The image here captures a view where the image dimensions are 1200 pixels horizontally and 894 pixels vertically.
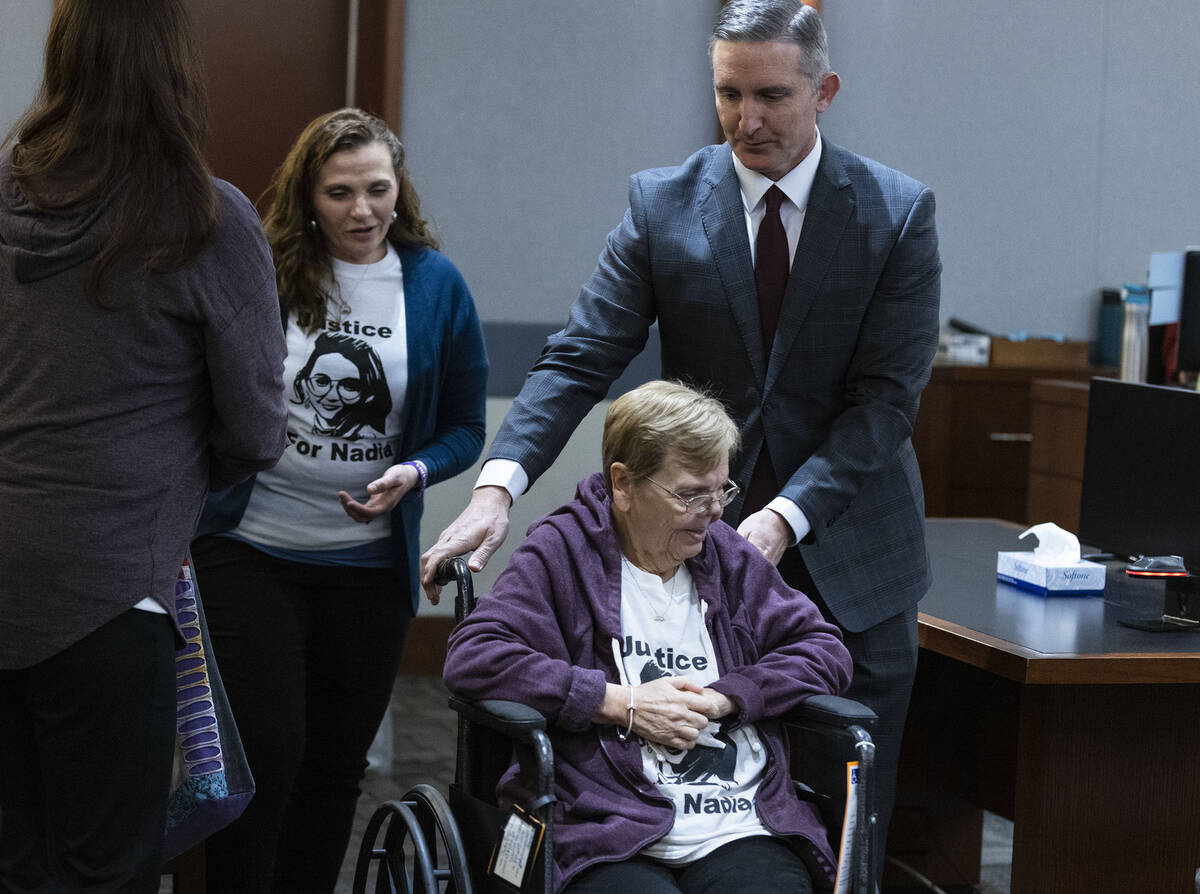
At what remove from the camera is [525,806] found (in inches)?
73.6

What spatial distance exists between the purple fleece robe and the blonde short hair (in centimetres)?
11

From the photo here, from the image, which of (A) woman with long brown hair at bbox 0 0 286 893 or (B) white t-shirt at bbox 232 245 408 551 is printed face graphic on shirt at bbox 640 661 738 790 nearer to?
(A) woman with long brown hair at bbox 0 0 286 893

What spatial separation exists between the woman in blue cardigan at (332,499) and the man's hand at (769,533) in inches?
25.5

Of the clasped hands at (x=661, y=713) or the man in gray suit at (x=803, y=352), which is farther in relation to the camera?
the man in gray suit at (x=803, y=352)

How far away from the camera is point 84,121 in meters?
1.69

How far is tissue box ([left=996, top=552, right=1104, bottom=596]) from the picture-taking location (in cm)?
285

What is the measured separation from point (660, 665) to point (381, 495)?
64 cm

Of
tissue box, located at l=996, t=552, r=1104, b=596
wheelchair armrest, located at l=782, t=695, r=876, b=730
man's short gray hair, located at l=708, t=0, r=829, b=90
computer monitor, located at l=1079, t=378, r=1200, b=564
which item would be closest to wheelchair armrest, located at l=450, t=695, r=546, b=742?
wheelchair armrest, located at l=782, t=695, r=876, b=730

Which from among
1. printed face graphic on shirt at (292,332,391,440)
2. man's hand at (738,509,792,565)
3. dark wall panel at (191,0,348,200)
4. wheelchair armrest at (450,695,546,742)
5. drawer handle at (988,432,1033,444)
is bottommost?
wheelchair armrest at (450,695,546,742)

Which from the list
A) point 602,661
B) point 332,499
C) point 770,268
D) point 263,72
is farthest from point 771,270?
point 263,72

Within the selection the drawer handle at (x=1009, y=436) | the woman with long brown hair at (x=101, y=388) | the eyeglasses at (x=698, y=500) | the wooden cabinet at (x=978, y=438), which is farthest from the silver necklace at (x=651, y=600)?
the drawer handle at (x=1009, y=436)

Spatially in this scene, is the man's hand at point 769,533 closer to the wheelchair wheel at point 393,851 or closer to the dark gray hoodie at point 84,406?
the wheelchair wheel at point 393,851

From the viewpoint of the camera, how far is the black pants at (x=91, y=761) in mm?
1703

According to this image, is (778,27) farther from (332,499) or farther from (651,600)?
(332,499)
